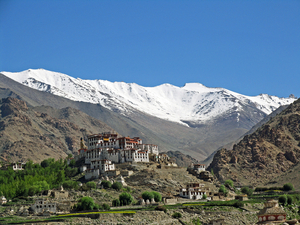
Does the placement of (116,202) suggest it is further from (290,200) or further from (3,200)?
(290,200)

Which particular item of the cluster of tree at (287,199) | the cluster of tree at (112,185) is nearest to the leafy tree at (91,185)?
the cluster of tree at (112,185)

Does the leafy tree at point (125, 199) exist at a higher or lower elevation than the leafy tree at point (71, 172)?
lower

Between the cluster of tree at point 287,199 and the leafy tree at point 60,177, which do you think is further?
the leafy tree at point 60,177

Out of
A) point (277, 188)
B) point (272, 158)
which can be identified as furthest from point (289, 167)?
point (277, 188)

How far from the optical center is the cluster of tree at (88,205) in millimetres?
96044

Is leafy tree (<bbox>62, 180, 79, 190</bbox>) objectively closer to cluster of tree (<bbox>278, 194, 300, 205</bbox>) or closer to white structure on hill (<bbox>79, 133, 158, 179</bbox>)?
white structure on hill (<bbox>79, 133, 158, 179</bbox>)

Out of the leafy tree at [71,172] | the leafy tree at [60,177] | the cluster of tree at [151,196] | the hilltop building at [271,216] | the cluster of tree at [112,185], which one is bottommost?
the hilltop building at [271,216]

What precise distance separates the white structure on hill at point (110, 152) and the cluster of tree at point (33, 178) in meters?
5.91

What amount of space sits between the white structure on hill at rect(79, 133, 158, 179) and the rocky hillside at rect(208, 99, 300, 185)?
125 feet

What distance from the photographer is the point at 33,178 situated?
123m

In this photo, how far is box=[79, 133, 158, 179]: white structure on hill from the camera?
128750mm

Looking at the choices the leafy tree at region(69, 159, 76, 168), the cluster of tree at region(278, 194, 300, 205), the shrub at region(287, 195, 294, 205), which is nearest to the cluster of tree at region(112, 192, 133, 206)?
the cluster of tree at region(278, 194, 300, 205)

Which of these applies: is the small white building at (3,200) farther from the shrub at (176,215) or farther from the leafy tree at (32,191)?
the shrub at (176,215)

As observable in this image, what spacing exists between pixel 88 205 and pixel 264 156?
324 ft
